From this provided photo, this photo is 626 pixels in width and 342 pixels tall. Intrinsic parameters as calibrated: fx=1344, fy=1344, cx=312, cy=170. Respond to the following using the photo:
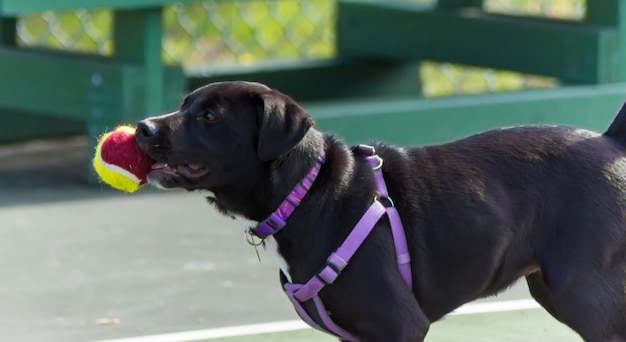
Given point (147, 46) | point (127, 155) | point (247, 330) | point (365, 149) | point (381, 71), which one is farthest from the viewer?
point (381, 71)

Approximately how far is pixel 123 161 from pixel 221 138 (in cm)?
30

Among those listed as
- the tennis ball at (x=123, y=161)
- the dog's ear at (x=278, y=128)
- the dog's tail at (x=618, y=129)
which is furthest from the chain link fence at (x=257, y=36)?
the dog's ear at (x=278, y=128)

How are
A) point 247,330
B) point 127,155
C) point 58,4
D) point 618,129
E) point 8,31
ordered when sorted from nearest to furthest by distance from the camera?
1. point 127,155
2. point 618,129
3. point 247,330
4. point 58,4
5. point 8,31

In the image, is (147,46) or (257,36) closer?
(147,46)

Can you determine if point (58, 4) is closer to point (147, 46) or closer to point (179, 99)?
point (147, 46)

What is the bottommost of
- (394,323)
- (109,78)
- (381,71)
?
(381,71)

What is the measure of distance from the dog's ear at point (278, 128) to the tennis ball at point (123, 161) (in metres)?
0.34

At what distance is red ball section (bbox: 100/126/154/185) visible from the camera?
362cm

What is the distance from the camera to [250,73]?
339 inches

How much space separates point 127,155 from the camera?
363 cm

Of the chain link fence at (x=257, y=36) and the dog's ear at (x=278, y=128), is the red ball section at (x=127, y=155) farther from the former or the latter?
the chain link fence at (x=257, y=36)

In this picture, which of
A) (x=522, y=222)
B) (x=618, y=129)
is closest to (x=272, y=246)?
(x=522, y=222)

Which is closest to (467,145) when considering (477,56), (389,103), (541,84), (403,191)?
(403,191)

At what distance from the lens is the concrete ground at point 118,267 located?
4824 millimetres
